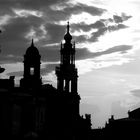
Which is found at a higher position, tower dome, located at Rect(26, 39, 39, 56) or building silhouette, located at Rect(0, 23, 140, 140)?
tower dome, located at Rect(26, 39, 39, 56)

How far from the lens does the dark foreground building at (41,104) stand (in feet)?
184

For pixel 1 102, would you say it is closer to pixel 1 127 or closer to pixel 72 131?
pixel 1 127

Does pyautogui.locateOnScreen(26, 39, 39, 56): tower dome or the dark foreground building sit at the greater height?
pyautogui.locateOnScreen(26, 39, 39, 56): tower dome

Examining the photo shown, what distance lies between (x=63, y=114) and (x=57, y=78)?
788 cm

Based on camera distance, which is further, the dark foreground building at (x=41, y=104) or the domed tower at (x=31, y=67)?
the domed tower at (x=31, y=67)

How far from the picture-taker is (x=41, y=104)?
68.3m

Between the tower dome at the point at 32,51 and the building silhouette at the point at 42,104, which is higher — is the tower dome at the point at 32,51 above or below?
above

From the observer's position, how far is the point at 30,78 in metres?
68.9

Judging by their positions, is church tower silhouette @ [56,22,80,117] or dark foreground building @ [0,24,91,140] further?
church tower silhouette @ [56,22,80,117]

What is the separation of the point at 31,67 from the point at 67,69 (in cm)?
638

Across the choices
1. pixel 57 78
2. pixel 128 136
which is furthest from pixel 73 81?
pixel 128 136

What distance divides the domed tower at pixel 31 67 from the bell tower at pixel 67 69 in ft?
15.4

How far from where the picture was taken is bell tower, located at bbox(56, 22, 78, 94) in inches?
2869

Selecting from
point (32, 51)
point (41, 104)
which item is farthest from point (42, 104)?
point (32, 51)
